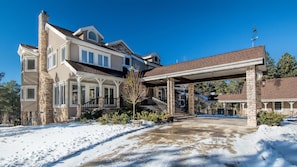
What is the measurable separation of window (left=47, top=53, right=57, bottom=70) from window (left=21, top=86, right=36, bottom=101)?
317 centimetres

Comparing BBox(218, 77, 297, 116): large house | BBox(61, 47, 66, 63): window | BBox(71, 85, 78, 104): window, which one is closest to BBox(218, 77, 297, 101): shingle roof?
BBox(218, 77, 297, 116): large house

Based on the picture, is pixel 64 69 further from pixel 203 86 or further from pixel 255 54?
pixel 203 86

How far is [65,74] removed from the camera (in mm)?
14359

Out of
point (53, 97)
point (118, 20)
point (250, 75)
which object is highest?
point (118, 20)

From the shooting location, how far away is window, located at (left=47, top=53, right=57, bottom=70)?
16.3m

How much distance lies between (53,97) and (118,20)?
14.4 meters

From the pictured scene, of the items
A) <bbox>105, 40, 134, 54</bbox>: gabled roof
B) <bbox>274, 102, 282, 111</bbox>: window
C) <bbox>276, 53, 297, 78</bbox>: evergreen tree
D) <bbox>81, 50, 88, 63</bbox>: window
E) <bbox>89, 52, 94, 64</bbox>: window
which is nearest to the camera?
<bbox>81, 50, 88, 63</bbox>: window

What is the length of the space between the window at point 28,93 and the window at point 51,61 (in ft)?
10.4

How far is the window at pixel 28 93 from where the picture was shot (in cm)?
1794

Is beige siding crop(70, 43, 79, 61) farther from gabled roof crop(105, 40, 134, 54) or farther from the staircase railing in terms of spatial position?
the staircase railing

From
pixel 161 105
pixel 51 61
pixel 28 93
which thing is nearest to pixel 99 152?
pixel 161 105

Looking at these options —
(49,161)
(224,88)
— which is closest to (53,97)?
(49,161)

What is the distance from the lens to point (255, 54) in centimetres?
991

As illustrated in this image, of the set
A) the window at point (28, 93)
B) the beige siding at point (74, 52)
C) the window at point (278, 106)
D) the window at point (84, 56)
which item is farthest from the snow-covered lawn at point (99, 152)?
the window at point (278, 106)
